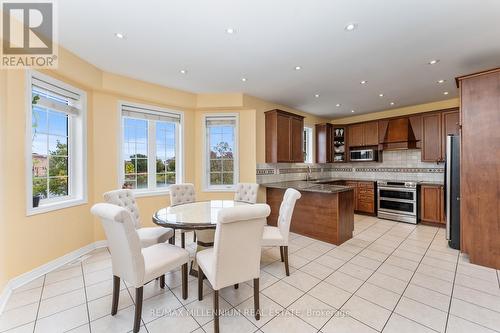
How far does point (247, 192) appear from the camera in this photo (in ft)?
11.9

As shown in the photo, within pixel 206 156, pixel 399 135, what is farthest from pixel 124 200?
pixel 399 135

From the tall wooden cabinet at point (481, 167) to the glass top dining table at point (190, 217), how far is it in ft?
10.1

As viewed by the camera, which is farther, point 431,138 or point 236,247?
point 431,138

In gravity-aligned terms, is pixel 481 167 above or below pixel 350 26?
below

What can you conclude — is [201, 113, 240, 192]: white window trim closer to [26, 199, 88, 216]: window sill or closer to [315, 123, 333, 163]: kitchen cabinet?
[26, 199, 88, 216]: window sill

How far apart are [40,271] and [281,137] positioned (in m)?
4.13

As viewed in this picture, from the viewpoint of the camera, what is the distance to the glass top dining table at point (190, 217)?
82.0 inches

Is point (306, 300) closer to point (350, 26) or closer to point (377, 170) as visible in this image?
point (350, 26)

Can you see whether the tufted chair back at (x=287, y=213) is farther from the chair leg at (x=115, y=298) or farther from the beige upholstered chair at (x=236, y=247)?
the chair leg at (x=115, y=298)

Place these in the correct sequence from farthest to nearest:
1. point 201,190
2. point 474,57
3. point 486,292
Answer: point 201,190
point 474,57
point 486,292

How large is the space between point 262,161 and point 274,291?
272 centimetres

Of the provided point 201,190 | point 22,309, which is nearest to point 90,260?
point 22,309

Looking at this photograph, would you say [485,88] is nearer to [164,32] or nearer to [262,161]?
[262,161]

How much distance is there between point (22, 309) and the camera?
6.34 ft
